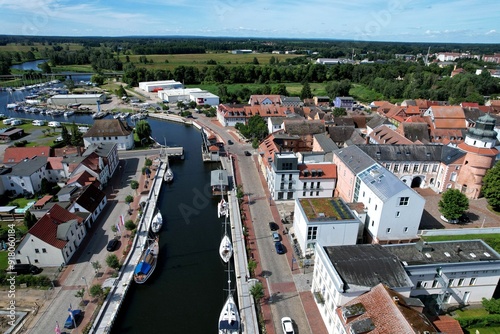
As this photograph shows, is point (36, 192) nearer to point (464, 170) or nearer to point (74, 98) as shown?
point (464, 170)

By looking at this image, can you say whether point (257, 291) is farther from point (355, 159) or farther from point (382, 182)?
point (355, 159)

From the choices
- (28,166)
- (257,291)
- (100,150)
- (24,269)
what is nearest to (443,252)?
(257,291)

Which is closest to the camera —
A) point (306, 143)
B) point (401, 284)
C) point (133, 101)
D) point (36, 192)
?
point (401, 284)

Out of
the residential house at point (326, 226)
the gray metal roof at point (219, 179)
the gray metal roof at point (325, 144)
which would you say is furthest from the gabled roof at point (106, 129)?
the residential house at point (326, 226)

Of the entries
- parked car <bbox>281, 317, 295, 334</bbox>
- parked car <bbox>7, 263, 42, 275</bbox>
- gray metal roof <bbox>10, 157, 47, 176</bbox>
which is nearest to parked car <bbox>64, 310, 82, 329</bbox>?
parked car <bbox>7, 263, 42, 275</bbox>

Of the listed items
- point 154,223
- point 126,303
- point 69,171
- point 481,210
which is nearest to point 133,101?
point 69,171

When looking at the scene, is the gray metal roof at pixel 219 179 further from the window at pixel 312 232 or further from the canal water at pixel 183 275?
the window at pixel 312 232
